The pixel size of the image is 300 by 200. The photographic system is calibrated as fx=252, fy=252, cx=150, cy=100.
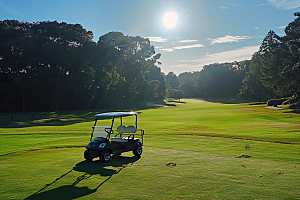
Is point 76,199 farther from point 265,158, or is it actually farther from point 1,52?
point 1,52

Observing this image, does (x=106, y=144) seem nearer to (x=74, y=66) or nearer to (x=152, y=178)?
(x=152, y=178)

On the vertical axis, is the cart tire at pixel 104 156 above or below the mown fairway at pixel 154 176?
above

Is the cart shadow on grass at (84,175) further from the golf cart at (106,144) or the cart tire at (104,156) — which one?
the golf cart at (106,144)

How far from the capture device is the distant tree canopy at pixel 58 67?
199ft

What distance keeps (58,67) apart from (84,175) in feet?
205

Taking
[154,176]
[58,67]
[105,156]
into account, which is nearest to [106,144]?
[105,156]

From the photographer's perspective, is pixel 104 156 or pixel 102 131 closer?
pixel 104 156

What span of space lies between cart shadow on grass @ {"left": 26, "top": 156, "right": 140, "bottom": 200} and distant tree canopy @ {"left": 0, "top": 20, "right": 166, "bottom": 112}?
5567 centimetres

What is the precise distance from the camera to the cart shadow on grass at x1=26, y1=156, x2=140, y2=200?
7090 mm

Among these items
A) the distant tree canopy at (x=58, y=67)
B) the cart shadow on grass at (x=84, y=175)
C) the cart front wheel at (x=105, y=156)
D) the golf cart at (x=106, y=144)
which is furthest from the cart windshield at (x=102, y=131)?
the distant tree canopy at (x=58, y=67)

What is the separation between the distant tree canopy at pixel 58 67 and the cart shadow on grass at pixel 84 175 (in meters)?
55.7

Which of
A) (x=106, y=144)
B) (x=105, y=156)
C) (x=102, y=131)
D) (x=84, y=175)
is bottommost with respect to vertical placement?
(x=84, y=175)

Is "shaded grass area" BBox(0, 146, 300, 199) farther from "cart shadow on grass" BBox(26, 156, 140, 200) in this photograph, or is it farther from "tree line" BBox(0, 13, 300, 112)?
"tree line" BBox(0, 13, 300, 112)

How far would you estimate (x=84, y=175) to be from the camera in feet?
30.1
